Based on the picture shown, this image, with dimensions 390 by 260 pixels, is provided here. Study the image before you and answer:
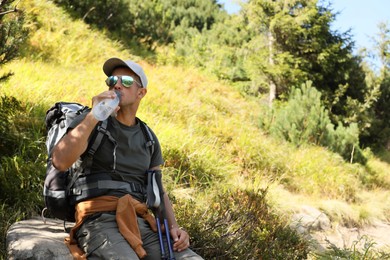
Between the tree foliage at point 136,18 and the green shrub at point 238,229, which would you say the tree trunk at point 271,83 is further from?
the green shrub at point 238,229

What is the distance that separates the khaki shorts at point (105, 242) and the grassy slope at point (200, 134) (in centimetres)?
243

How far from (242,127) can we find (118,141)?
6.35 m

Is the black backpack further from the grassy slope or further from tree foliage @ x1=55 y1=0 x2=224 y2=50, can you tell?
tree foliage @ x1=55 y1=0 x2=224 y2=50

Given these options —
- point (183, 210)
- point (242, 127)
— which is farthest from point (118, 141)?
point (242, 127)

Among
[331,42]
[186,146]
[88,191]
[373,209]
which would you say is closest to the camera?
[88,191]

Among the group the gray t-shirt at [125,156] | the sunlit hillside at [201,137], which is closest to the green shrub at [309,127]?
the sunlit hillside at [201,137]

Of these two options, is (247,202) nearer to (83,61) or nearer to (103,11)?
(83,61)

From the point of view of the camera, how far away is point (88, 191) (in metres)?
2.61

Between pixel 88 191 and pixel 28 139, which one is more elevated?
pixel 88 191

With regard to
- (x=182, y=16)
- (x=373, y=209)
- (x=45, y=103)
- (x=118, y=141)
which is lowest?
(x=373, y=209)

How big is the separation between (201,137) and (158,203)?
4.16 meters

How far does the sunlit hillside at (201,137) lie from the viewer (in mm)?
5918

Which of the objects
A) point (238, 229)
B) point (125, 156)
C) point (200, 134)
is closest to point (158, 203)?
point (125, 156)

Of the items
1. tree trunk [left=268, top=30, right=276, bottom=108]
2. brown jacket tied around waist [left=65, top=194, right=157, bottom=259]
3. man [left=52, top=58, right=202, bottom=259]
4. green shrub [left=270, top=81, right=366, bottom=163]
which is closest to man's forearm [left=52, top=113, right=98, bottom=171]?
man [left=52, top=58, right=202, bottom=259]
